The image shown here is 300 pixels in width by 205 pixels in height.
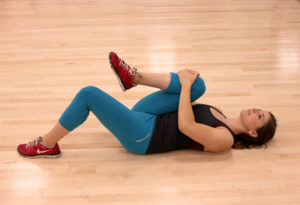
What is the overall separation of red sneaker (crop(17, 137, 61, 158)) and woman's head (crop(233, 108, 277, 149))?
103cm

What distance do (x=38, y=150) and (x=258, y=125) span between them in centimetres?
119

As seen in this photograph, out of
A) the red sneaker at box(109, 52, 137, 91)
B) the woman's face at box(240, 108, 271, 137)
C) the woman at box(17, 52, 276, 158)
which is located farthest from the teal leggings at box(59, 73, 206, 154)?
the woman's face at box(240, 108, 271, 137)

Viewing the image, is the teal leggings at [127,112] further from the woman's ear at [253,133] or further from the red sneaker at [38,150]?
the woman's ear at [253,133]

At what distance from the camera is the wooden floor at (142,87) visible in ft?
5.45

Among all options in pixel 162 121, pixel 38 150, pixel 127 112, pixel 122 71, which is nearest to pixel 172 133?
pixel 162 121

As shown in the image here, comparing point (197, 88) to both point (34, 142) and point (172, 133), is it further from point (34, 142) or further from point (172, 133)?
point (34, 142)

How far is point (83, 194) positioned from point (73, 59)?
5.09ft

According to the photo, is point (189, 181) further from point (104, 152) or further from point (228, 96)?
point (228, 96)

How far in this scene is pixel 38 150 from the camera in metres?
1.81

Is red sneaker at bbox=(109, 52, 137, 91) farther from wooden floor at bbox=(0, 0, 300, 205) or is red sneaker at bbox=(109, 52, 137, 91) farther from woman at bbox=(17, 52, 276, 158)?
wooden floor at bbox=(0, 0, 300, 205)

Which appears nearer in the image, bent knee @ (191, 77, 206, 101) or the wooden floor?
the wooden floor

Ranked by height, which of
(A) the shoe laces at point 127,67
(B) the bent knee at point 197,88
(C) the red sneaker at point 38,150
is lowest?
(C) the red sneaker at point 38,150

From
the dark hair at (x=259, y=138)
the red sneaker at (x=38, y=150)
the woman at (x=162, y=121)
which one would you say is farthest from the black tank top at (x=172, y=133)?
the red sneaker at (x=38, y=150)

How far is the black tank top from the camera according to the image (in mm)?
1779
